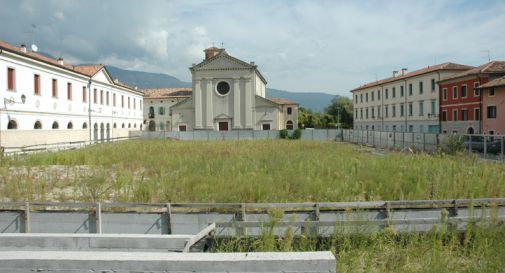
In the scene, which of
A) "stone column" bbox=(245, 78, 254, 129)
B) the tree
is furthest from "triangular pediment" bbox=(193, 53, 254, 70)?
the tree

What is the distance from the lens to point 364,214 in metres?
→ 6.86

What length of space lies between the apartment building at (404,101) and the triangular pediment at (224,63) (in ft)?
73.5

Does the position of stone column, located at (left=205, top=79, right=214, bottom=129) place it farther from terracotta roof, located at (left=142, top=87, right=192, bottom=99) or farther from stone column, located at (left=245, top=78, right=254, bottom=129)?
terracotta roof, located at (left=142, top=87, right=192, bottom=99)

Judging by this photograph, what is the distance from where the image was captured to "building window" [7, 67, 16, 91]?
980 inches

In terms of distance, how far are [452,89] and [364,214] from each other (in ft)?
→ 128

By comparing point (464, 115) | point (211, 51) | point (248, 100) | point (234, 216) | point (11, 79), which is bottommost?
point (234, 216)

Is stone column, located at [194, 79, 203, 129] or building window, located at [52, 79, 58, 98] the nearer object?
building window, located at [52, 79, 58, 98]

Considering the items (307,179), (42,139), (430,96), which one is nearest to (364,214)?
(307,179)

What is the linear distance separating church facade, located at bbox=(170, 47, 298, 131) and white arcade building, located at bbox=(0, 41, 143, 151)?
436 inches

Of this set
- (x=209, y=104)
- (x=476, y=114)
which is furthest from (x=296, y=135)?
(x=476, y=114)

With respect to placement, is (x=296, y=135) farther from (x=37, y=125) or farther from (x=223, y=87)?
(x=37, y=125)

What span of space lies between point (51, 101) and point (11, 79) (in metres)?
5.27

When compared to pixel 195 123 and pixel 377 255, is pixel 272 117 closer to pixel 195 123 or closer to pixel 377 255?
pixel 195 123

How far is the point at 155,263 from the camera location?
9.11ft
